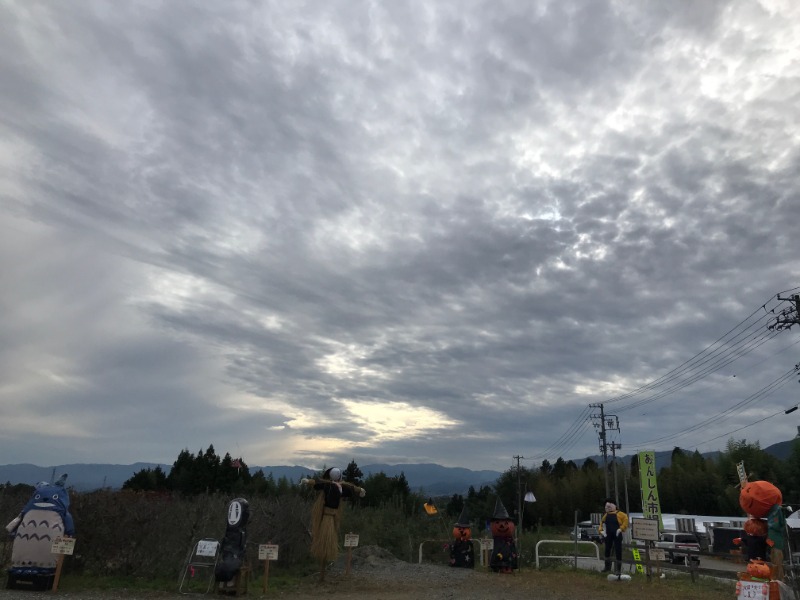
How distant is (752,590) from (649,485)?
821cm

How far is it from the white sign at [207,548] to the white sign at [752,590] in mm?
7329

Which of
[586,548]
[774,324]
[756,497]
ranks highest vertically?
[774,324]

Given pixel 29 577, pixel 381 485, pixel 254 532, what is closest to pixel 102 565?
pixel 29 577

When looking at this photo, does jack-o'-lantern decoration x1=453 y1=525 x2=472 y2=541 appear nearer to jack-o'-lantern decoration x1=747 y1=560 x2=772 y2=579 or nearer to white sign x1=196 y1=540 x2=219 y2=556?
white sign x1=196 y1=540 x2=219 y2=556

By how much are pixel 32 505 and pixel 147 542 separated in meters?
2.01

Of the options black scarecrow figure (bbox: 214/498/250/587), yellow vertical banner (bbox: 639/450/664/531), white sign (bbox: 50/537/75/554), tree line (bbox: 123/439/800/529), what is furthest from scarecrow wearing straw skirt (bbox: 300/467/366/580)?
tree line (bbox: 123/439/800/529)

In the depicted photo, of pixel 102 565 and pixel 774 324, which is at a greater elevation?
pixel 774 324

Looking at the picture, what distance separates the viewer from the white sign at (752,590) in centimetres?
699

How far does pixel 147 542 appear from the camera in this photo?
10.3 m

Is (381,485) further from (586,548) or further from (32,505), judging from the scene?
(32,505)

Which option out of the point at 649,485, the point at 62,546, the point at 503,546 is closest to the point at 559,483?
the point at 649,485

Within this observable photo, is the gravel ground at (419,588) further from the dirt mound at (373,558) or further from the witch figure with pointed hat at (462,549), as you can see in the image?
the witch figure with pointed hat at (462,549)

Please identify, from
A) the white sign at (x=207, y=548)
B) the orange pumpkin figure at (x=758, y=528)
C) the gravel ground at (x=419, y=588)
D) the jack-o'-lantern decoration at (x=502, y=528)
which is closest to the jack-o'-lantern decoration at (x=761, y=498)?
the orange pumpkin figure at (x=758, y=528)

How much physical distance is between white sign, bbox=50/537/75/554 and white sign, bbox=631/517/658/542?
10.4m
